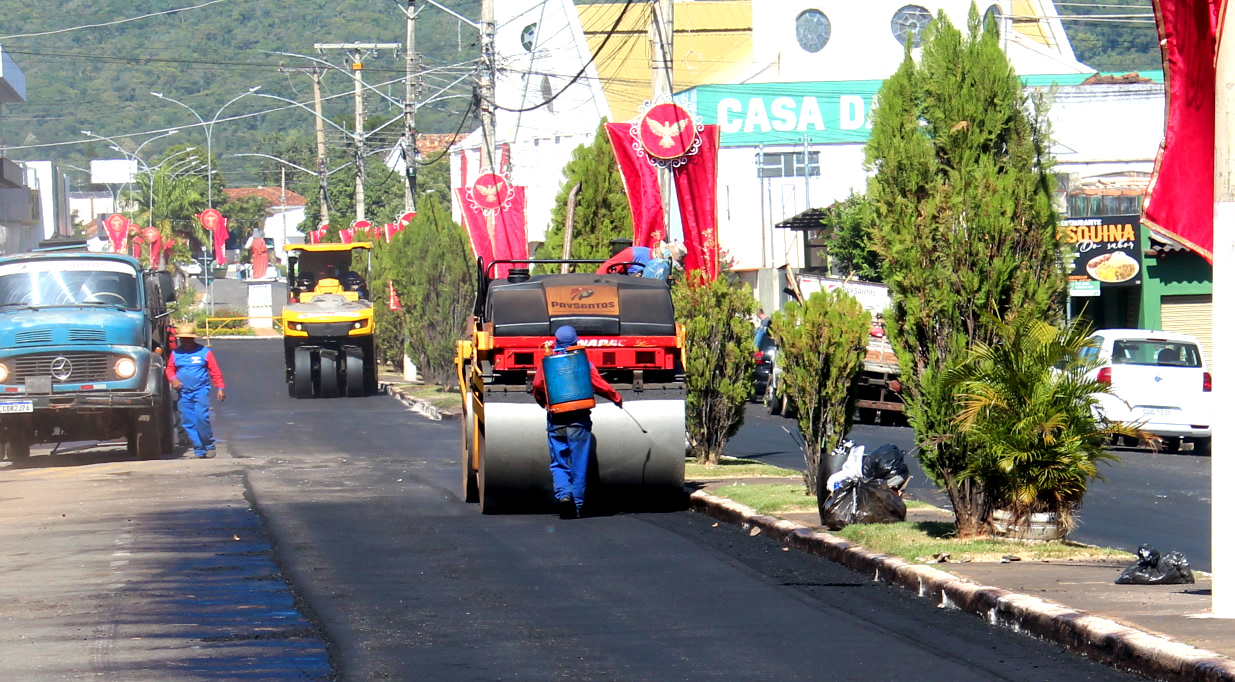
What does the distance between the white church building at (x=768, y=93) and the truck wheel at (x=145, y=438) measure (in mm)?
20539

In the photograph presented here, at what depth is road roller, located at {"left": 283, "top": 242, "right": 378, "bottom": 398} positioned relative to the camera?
113 ft

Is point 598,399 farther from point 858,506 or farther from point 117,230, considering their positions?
point 117,230

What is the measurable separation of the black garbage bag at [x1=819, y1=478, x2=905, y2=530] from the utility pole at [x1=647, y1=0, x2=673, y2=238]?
32.1 feet

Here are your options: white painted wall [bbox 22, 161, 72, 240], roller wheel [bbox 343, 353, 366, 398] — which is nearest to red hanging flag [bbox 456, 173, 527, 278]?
roller wheel [bbox 343, 353, 366, 398]

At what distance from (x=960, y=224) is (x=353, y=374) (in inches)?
1022

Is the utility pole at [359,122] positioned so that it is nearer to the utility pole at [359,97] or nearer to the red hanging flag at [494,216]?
the utility pole at [359,97]

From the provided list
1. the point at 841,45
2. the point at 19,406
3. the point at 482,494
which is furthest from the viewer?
the point at 841,45

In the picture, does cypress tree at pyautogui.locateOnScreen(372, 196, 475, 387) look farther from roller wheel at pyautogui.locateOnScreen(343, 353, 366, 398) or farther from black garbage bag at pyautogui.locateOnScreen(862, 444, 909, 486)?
black garbage bag at pyautogui.locateOnScreen(862, 444, 909, 486)

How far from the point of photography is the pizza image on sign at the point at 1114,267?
3272 centimetres

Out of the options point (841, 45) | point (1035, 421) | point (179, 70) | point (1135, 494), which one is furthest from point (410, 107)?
point (179, 70)

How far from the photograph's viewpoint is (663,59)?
71.7 ft

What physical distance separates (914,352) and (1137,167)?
1297 inches

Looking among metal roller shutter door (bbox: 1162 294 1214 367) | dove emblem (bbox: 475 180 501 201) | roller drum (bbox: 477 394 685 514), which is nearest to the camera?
roller drum (bbox: 477 394 685 514)

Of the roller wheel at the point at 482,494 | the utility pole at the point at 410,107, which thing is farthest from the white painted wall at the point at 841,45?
the roller wheel at the point at 482,494
